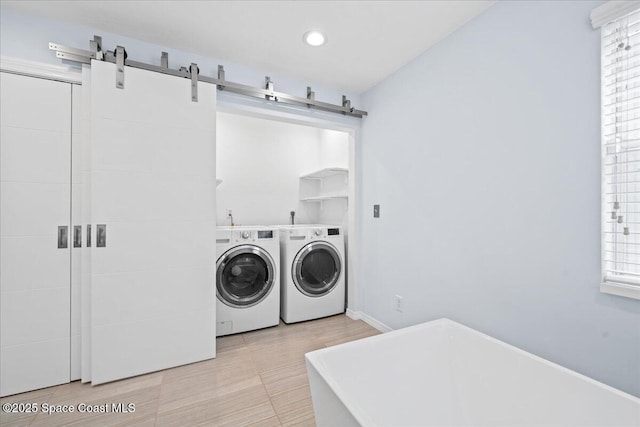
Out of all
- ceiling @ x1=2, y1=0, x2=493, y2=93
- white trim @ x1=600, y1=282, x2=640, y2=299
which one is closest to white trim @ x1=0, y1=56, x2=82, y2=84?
ceiling @ x1=2, y1=0, x2=493, y2=93

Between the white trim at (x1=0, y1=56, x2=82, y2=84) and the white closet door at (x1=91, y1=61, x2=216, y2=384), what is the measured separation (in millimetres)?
177

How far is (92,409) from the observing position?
1.56 m

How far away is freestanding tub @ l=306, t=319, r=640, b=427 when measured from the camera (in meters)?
0.98

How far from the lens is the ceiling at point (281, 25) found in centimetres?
167

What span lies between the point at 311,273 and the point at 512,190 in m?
1.93

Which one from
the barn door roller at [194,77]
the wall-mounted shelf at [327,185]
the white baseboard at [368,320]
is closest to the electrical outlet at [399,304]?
the white baseboard at [368,320]

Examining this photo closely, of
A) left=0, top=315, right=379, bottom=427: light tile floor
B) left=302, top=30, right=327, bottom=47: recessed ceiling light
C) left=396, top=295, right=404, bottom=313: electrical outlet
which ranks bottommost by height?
left=0, top=315, right=379, bottom=427: light tile floor

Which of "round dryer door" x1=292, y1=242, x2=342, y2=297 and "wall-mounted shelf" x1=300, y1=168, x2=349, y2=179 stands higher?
"wall-mounted shelf" x1=300, y1=168, x2=349, y2=179

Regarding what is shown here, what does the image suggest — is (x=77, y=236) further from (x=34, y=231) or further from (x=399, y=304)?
(x=399, y=304)

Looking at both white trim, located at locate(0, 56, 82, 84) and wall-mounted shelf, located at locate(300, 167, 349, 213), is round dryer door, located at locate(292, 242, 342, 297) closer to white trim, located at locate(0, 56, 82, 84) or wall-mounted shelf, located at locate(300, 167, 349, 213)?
wall-mounted shelf, located at locate(300, 167, 349, 213)

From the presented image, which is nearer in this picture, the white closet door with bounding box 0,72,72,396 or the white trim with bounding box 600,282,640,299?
the white trim with bounding box 600,282,640,299

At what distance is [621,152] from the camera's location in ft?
3.77

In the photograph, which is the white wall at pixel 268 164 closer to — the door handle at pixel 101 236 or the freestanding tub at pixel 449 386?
the door handle at pixel 101 236

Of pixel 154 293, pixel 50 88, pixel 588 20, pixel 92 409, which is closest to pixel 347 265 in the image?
pixel 154 293
